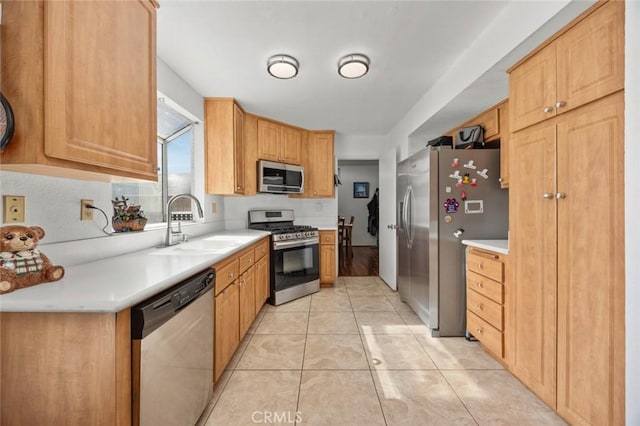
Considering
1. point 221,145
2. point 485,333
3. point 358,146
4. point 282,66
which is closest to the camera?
point 485,333

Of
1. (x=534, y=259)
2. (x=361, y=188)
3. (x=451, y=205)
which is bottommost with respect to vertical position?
(x=534, y=259)

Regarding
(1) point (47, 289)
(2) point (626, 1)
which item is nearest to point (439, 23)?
(2) point (626, 1)

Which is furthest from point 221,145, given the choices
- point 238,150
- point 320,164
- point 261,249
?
point 320,164

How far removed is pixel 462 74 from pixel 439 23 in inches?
21.8

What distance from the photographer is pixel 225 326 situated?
1.75 metres

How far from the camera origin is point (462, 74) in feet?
6.80

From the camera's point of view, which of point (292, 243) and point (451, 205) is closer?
point (451, 205)

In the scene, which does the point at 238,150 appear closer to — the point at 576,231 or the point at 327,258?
the point at 327,258

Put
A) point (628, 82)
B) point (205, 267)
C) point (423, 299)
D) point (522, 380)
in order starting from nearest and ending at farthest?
point (628, 82)
point (205, 267)
point (522, 380)
point (423, 299)

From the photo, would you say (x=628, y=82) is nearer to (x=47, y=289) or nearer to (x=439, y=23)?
(x=439, y=23)

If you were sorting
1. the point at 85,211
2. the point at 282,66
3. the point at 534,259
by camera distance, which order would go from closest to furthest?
the point at 85,211 < the point at 534,259 < the point at 282,66

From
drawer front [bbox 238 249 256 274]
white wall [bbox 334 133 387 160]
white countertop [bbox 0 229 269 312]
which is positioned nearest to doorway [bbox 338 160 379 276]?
white wall [bbox 334 133 387 160]

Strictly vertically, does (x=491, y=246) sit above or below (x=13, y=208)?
below

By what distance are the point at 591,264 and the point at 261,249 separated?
2453mm
